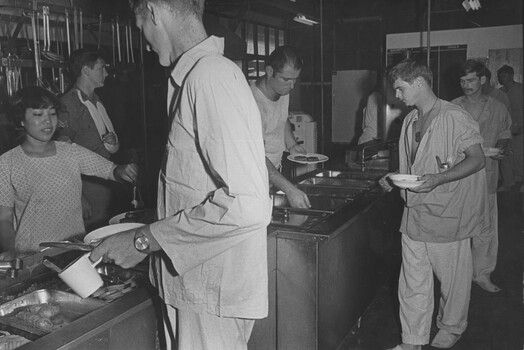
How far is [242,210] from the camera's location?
3.71 feet

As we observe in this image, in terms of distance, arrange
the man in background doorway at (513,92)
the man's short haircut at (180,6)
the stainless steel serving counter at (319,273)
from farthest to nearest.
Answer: the man in background doorway at (513,92)
the stainless steel serving counter at (319,273)
the man's short haircut at (180,6)

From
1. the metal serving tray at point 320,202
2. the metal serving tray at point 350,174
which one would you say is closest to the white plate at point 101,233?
the metal serving tray at point 320,202

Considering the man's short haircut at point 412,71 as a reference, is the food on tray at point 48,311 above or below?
below

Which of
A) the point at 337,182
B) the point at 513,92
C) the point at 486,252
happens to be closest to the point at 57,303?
the point at 337,182

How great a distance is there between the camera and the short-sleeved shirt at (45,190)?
7.50 feet

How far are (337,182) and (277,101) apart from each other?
0.76 meters

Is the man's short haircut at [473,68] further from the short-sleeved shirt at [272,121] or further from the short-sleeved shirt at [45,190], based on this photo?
the short-sleeved shirt at [45,190]

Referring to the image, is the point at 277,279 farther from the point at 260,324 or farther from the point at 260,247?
the point at 260,247

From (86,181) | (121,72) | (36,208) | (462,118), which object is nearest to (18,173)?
(36,208)

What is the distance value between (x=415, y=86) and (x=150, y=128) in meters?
4.26

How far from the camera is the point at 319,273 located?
2219mm

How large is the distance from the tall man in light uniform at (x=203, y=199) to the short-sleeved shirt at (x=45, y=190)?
1.19m

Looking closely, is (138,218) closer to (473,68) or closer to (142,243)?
(142,243)

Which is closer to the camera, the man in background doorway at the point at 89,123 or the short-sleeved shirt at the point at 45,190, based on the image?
the short-sleeved shirt at the point at 45,190
